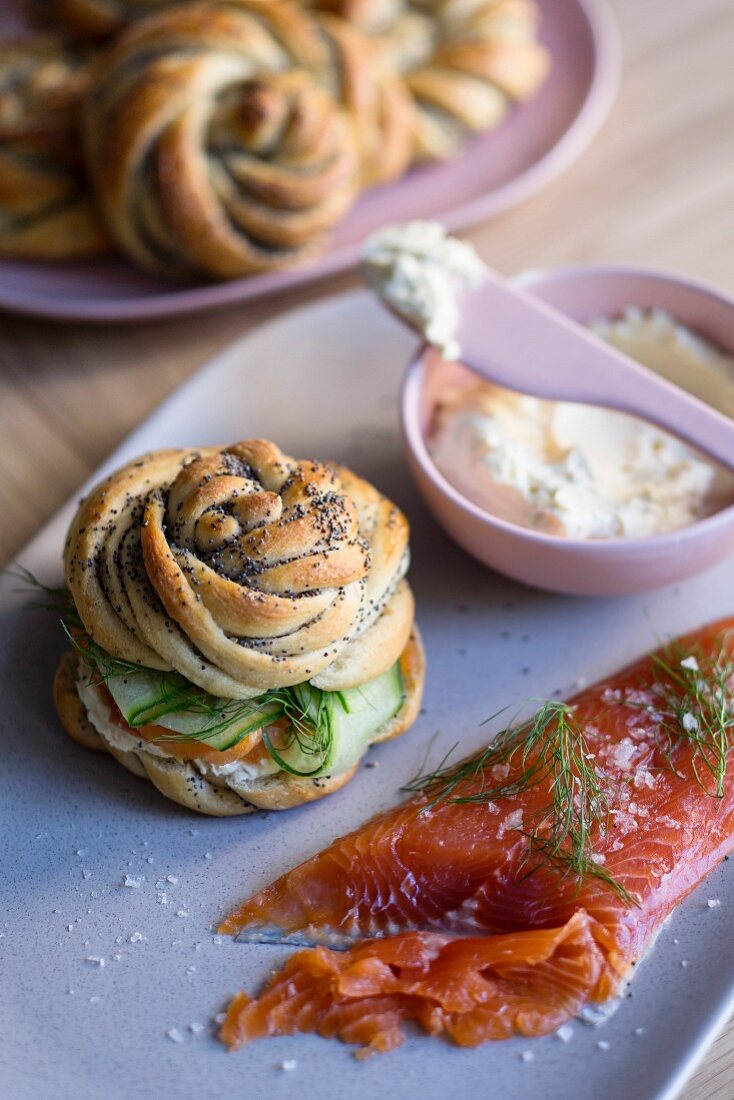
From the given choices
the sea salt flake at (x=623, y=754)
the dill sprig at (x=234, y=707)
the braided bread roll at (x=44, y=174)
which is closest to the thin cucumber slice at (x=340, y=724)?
the dill sprig at (x=234, y=707)

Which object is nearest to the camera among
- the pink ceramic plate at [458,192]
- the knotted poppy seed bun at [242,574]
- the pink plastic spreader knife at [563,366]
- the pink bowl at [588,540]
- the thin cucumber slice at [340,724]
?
the knotted poppy seed bun at [242,574]

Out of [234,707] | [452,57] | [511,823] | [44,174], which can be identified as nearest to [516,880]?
[511,823]

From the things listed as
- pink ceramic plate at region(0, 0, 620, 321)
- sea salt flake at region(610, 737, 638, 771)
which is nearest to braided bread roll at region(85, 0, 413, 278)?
pink ceramic plate at region(0, 0, 620, 321)

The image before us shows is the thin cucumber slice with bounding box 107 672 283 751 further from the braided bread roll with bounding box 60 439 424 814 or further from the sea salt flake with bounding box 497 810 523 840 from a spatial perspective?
the sea salt flake with bounding box 497 810 523 840

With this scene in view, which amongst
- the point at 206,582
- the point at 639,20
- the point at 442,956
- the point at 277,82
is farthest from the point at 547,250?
the point at 442,956

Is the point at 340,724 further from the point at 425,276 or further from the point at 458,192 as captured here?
the point at 458,192

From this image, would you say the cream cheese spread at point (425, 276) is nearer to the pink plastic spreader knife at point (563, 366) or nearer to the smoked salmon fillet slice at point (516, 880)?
the pink plastic spreader knife at point (563, 366)

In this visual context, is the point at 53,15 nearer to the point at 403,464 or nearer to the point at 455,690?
the point at 403,464
